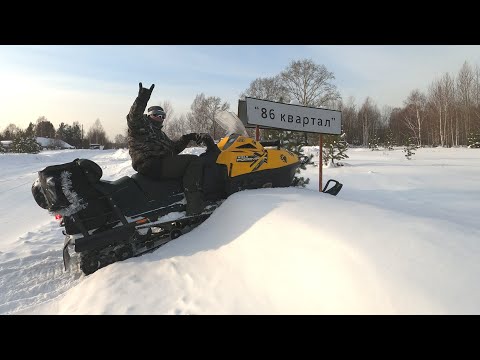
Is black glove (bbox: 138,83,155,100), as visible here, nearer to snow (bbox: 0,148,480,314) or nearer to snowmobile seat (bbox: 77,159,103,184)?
snowmobile seat (bbox: 77,159,103,184)

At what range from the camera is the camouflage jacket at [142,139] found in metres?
3.95

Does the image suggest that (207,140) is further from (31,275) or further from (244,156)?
(31,275)

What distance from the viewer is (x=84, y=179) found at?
358cm

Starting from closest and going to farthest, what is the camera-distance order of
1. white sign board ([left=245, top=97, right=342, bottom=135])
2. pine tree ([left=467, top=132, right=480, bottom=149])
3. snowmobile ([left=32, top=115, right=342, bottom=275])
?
1. snowmobile ([left=32, top=115, right=342, bottom=275])
2. white sign board ([left=245, top=97, right=342, bottom=135])
3. pine tree ([left=467, top=132, right=480, bottom=149])

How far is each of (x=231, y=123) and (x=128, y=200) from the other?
2156mm

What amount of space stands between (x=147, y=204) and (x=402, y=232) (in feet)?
8.86

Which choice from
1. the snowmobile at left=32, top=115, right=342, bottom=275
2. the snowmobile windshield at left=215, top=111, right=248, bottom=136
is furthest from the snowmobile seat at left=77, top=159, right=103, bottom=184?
the snowmobile windshield at left=215, top=111, right=248, bottom=136

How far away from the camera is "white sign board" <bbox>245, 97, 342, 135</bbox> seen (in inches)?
234

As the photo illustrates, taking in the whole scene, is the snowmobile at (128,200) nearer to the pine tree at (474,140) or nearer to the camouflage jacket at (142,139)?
the camouflage jacket at (142,139)

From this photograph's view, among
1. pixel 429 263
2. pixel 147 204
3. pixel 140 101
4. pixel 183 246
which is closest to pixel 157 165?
pixel 147 204

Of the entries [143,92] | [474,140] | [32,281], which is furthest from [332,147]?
[474,140]

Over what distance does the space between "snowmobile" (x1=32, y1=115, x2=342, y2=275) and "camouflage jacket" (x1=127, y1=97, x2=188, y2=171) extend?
244 millimetres

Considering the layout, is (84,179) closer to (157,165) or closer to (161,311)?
(157,165)

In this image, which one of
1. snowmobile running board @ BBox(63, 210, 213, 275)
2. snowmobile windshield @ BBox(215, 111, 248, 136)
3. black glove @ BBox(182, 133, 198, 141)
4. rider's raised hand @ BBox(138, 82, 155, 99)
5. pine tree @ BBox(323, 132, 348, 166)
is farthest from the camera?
pine tree @ BBox(323, 132, 348, 166)
